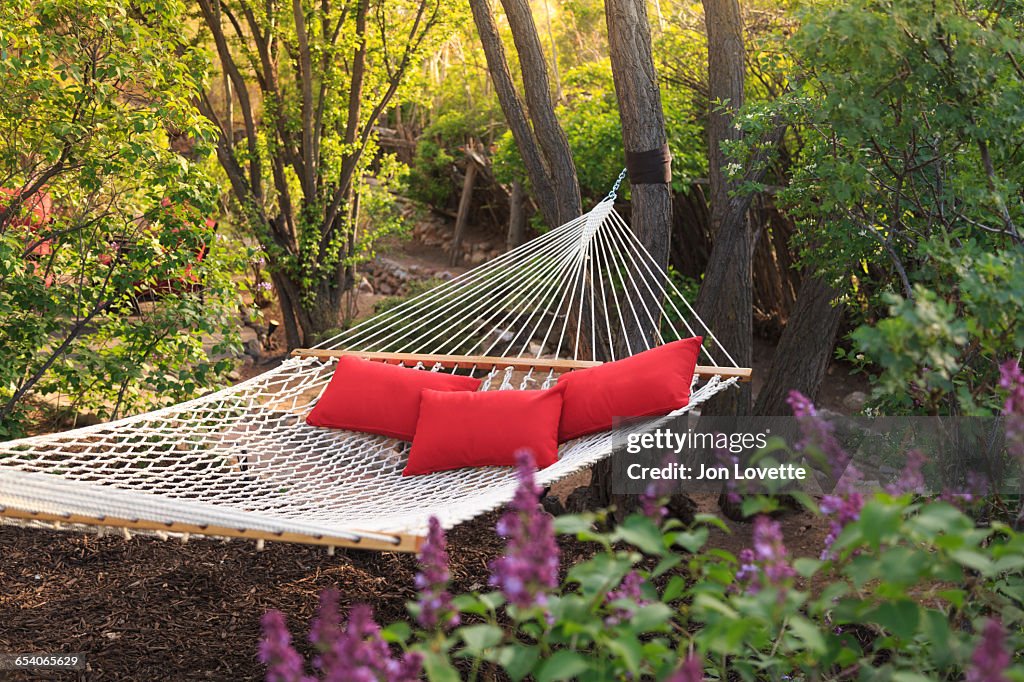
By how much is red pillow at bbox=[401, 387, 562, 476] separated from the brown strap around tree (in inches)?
35.5

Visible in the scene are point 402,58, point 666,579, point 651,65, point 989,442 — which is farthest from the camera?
point 402,58

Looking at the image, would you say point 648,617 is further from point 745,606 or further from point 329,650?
point 329,650

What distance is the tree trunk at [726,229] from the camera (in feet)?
10.3

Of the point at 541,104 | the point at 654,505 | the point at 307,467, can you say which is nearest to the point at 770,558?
the point at 654,505

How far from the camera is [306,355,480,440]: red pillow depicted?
2668 mm

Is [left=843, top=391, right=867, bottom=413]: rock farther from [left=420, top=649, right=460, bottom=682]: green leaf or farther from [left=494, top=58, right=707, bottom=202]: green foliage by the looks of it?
[left=420, top=649, right=460, bottom=682]: green leaf

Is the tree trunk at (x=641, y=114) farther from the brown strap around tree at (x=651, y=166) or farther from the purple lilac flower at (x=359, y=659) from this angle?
the purple lilac flower at (x=359, y=659)

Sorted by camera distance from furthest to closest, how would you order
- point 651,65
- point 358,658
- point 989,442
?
point 651,65
point 989,442
point 358,658

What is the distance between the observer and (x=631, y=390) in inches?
95.2

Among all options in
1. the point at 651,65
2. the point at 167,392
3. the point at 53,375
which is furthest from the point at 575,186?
the point at 53,375

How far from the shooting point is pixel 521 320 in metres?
5.93

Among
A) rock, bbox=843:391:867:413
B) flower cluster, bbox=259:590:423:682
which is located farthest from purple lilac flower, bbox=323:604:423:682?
rock, bbox=843:391:867:413

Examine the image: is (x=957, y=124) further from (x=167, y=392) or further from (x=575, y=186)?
(x=167, y=392)

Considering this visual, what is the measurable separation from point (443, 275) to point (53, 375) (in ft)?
13.7
